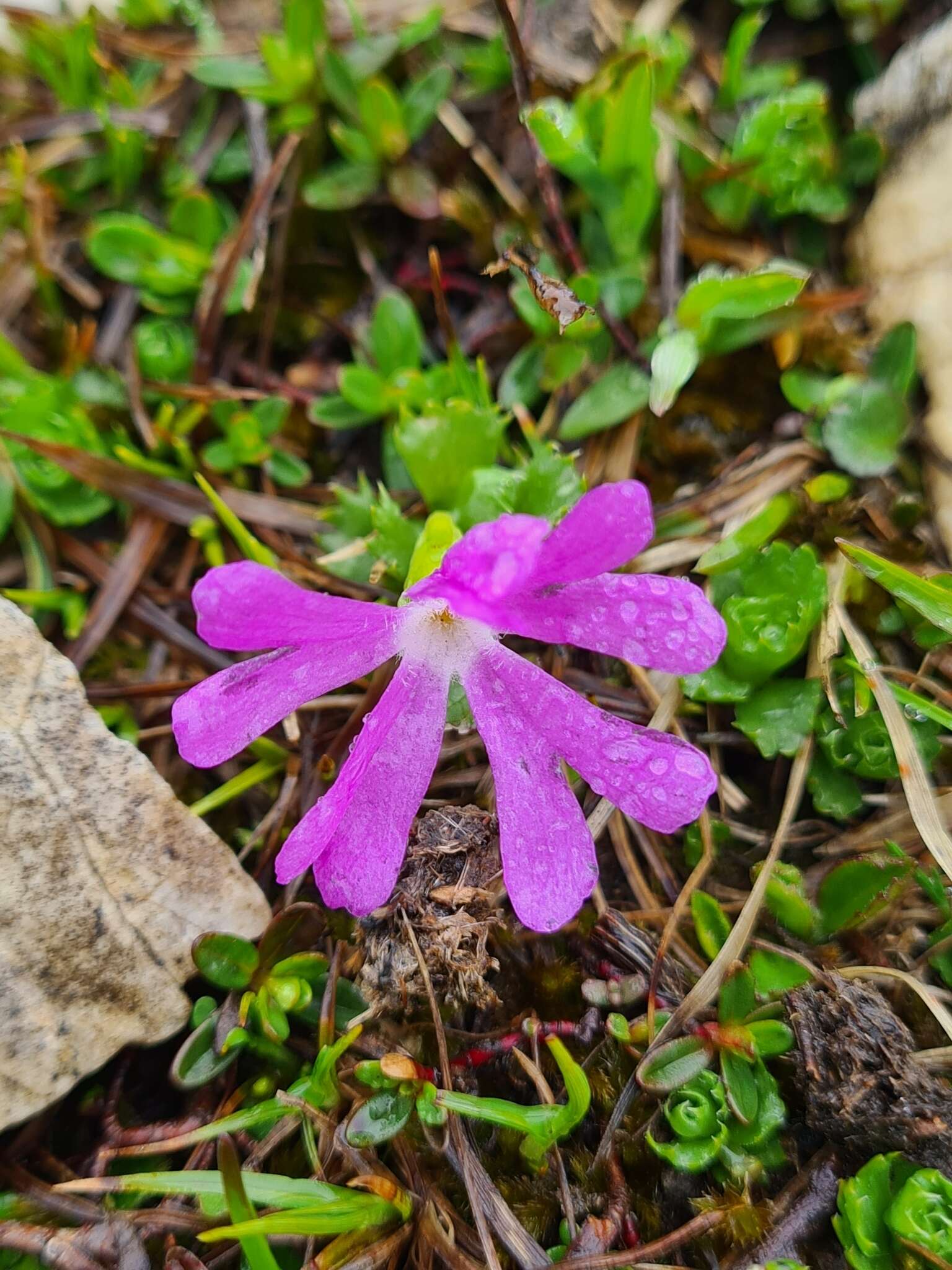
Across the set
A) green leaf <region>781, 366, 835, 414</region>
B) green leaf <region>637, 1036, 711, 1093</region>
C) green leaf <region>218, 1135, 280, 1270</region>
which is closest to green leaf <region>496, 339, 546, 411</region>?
green leaf <region>781, 366, 835, 414</region>

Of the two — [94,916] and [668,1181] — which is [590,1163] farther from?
[94,916]

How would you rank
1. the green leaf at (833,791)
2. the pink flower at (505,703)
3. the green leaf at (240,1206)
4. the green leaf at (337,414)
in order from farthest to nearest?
the green leaf at (337,414)
the green leaf at (833,791)
the pink flower at (505,703)
the green leaf at (240,1206)

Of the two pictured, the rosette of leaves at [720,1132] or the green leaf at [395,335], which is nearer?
the rosette of leaves at [720,1132]

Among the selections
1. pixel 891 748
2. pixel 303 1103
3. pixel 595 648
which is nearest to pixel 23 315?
pixel 595 648

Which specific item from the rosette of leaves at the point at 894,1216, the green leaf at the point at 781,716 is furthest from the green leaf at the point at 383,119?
the rosette of leaves at the point at 894,1216

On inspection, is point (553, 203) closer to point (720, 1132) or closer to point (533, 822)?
point (533, 822)

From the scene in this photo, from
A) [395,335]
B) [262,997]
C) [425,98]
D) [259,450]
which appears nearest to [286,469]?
[259,450]

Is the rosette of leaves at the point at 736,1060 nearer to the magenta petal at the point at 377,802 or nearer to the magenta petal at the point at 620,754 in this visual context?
the magenta petal at the point at 620,754
